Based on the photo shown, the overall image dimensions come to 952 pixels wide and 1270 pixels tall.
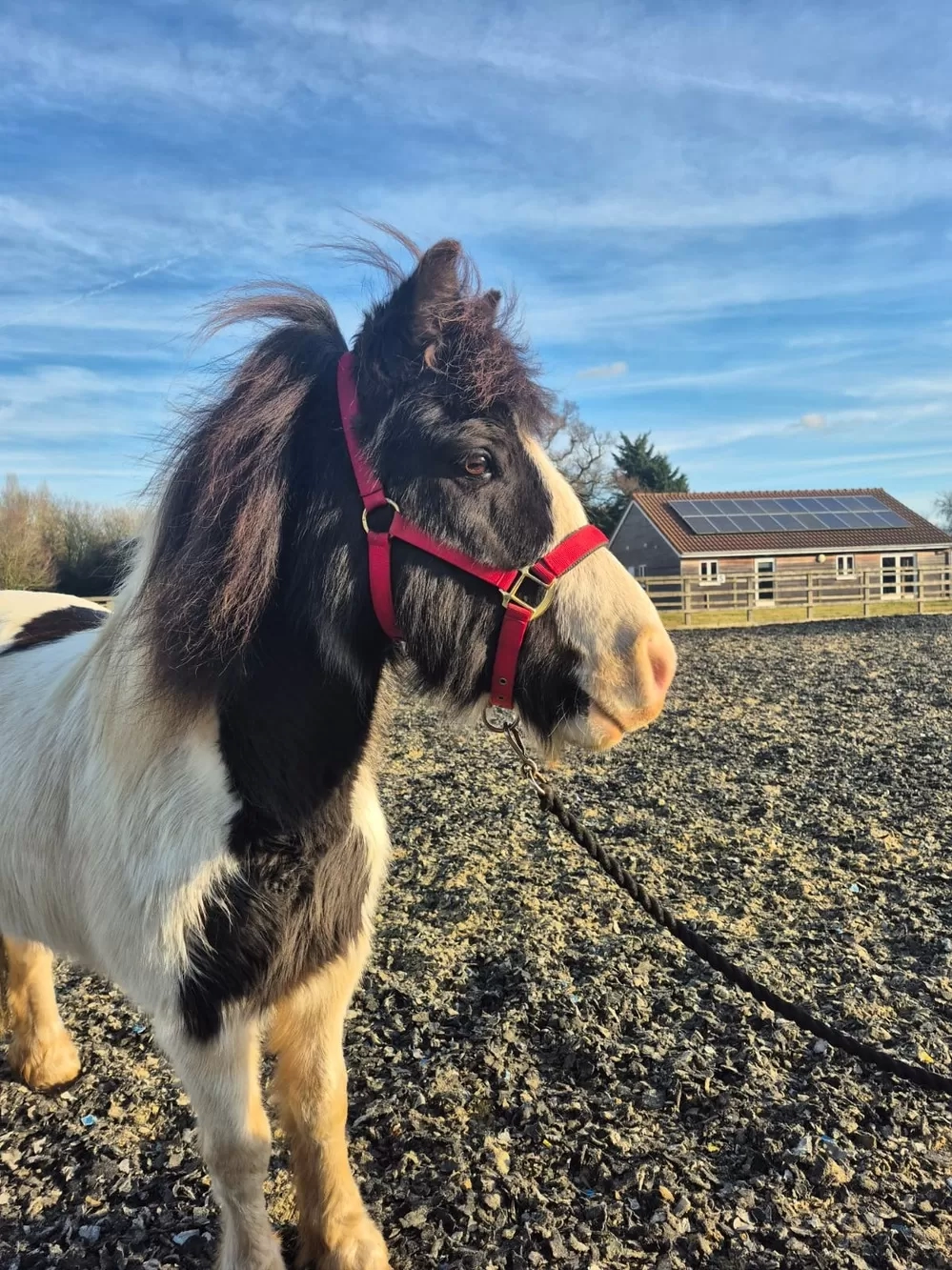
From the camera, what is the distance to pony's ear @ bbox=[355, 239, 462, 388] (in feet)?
5.72

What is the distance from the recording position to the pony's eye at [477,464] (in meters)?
1.76

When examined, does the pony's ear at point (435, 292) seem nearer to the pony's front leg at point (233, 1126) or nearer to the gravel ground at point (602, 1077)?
the pony's front leg at point (233, 1126)

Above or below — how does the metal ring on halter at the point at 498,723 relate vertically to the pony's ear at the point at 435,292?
below

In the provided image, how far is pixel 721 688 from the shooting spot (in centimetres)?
1141

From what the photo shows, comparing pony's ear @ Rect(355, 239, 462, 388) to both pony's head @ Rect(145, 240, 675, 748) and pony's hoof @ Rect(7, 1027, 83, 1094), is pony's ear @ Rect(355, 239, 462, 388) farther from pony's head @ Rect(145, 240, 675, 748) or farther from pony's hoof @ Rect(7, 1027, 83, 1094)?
pony's hoof @ Rect(7, 1027, 83, 1094)

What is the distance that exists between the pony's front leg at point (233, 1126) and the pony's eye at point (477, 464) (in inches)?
56.9

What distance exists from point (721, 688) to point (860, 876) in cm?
651

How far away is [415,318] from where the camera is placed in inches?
70.2

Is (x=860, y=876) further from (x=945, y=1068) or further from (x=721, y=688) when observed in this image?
(x=721, y=688)

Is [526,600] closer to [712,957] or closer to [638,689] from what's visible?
[638,689]

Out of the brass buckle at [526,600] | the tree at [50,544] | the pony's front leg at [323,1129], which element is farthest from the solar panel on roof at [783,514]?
the brass buckle at [526,600]

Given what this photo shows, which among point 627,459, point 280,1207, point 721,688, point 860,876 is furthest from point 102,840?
point 627,459

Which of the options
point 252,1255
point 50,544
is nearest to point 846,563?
point 50,544

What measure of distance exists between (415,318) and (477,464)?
0.36 m
